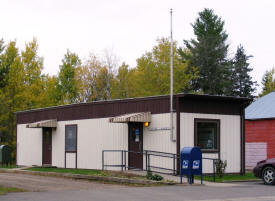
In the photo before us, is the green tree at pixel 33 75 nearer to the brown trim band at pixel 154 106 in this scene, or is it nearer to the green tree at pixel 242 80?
the brown trim band at pixel 154 106

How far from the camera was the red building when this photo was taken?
29.1 m

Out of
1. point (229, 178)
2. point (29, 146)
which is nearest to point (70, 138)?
point (29, 146)

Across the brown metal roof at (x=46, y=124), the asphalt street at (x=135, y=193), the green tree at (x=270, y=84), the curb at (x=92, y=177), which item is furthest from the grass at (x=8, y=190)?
the green tree at (x=270, y=84)

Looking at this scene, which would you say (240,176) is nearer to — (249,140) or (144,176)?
(144,176)

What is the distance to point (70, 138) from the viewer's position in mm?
27438

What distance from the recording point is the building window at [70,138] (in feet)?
89.0

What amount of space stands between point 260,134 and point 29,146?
13.6 meters

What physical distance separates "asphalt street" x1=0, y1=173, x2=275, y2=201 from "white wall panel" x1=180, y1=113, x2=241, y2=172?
4.07 m

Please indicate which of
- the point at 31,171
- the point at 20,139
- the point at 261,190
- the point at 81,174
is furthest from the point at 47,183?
the point at 20,139

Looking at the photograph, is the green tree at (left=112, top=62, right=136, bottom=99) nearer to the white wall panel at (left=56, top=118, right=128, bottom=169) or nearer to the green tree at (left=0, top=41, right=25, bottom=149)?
the green tree at (left=0, top=41, right=25, bottom=149)

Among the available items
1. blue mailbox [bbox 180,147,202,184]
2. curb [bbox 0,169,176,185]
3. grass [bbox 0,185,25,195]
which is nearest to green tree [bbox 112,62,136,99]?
curb [bbox 0,169,176,185]

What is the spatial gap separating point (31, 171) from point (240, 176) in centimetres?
974

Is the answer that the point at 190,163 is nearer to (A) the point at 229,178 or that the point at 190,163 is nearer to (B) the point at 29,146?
(A) the point at 229,178

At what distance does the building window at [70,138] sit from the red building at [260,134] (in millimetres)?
10238
